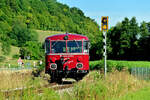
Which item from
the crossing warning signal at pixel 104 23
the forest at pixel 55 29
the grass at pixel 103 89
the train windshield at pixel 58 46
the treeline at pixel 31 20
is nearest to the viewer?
the grass at pixel 103 89

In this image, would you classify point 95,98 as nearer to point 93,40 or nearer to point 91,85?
point 91,85

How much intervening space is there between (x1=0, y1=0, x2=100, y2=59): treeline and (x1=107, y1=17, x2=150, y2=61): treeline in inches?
1264

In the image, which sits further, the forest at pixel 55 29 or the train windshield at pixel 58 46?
the forest at pixel 55 29

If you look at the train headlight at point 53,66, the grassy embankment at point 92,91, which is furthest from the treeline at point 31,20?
the grassy embankment at point 92,91

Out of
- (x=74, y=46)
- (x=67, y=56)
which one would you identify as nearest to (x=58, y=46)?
(x=67, y=56)

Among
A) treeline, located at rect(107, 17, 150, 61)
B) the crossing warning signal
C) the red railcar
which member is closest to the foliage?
treeline, located at rect(107, 17, 150, 61)

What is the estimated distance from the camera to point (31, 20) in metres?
147

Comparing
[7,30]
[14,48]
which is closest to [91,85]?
[14,48]

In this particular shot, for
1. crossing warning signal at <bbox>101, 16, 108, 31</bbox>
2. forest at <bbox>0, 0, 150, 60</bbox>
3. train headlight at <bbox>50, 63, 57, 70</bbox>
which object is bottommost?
train headlight at <bbox>50, 63, 57, 70</bbox>

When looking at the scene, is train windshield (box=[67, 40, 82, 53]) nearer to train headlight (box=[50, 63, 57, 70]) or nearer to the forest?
train headlight (box=[50, 63, 57, 70])

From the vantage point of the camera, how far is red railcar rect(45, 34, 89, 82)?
17.8 metres

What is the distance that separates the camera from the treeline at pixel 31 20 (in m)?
132

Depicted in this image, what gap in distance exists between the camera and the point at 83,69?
18.0 m

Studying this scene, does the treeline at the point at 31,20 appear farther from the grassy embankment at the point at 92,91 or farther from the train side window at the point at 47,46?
the grassy embankment at the point at 92,91
